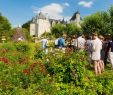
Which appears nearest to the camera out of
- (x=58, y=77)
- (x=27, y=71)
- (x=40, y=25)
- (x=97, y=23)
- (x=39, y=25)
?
(x=27, y=71)

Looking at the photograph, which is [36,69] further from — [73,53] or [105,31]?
[105,31]

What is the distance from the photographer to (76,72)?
1217cm

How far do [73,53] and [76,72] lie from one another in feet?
2.43

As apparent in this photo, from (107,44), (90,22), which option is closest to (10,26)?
(90,22)

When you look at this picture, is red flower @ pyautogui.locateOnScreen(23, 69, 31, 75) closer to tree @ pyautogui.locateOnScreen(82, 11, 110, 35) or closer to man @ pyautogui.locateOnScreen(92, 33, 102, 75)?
man @ pyautogui.locateOnScreen(92, 33, 102, 75)

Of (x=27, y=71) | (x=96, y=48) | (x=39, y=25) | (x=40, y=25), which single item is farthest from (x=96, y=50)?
(x=40, y=25)

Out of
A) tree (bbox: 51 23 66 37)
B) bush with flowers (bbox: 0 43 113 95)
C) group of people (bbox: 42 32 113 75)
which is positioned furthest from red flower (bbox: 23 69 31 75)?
tree (bbox: 51 23 66 37)

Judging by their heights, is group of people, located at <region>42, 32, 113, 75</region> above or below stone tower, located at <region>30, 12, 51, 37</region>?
below

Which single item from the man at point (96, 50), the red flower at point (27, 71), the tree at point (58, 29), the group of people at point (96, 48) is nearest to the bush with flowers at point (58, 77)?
the red flower at point (27, 71)

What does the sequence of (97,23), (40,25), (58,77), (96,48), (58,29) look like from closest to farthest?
1. (58,77)
2. (96,48)
3. (97,23)
4. (58,29)
5. (40,25)

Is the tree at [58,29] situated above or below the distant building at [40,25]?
below

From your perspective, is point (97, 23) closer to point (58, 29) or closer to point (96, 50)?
point (58, 29)

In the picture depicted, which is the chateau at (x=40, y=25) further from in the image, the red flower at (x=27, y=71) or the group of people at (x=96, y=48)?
the red flower at (x=27, y=71)

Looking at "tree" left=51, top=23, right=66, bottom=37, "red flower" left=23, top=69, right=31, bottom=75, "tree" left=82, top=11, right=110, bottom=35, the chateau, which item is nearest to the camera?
"red flower" left=23, top=69, right=31, bottom=75
